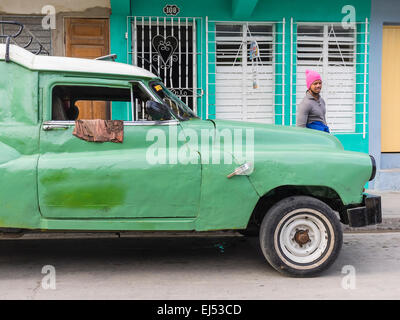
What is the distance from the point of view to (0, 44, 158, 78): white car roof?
4445 millimetres

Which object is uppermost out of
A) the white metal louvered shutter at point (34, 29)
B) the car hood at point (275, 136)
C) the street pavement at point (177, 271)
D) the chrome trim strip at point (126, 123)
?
the white metal louvered shutter at point (34, 29)

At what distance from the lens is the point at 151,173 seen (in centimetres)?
438

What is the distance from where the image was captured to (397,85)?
403 inches

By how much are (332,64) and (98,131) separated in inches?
266

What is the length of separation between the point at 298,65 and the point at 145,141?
20.2 ft

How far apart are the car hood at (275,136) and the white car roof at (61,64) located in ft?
3.23

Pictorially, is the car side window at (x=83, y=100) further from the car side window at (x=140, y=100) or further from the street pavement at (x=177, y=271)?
the street pavement at (x=177, y=271)

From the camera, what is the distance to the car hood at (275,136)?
184 inches

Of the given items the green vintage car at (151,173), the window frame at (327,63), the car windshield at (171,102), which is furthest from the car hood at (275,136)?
the window frame at (327,63)

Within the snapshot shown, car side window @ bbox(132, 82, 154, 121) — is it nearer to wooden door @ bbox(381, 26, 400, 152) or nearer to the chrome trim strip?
the chrome trim strip

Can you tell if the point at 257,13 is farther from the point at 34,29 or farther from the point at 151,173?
the point at 151,173
